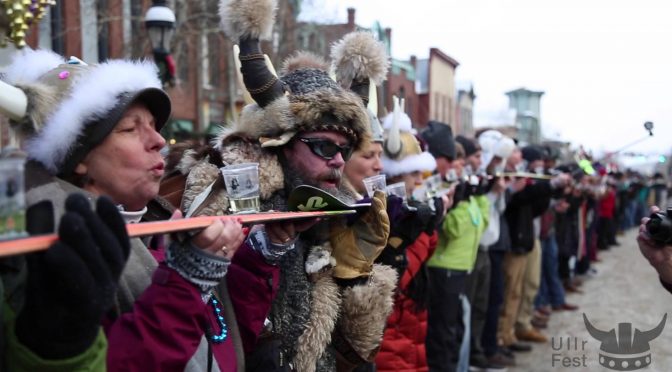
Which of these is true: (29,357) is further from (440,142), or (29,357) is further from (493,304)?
(493,304)

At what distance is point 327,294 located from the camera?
108 inches

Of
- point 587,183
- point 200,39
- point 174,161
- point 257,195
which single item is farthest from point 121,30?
point 257,195

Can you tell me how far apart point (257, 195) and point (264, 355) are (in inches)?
24.6

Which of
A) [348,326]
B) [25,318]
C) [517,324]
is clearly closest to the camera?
[25,318]

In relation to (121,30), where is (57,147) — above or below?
below

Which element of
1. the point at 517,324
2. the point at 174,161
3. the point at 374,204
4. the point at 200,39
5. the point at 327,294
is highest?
the point at 200,39

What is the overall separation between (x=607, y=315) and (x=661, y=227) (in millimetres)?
6881

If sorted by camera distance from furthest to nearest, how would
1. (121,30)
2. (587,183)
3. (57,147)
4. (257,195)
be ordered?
(121,30), (587,183), (257,195), (57,147)

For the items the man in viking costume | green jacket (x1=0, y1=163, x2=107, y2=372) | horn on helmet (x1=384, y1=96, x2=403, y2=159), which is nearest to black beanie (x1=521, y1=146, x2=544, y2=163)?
horn on helmet (x1=384, y1=96, x2=403, y2=159)

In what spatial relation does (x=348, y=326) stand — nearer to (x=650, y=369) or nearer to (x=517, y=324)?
(x=650, y=369)

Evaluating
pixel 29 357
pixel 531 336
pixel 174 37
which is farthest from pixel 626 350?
pixel 174 37

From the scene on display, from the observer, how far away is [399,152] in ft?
16.1

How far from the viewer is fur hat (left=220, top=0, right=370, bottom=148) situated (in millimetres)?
2766

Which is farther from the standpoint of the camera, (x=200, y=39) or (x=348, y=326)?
(x=200, y=39)
